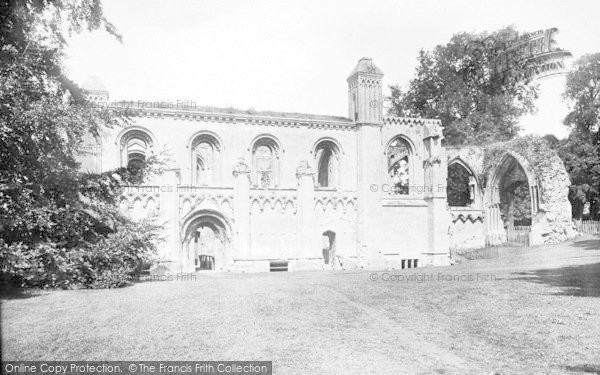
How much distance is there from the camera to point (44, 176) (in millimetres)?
14719

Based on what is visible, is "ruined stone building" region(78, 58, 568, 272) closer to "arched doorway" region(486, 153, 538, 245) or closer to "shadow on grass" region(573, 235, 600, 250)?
"arched doorway" region(486, 153, 538, 245)

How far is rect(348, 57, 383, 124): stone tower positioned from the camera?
30.1 m

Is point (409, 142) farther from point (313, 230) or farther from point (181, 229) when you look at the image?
point (181, 229)

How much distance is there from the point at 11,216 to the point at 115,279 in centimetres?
399

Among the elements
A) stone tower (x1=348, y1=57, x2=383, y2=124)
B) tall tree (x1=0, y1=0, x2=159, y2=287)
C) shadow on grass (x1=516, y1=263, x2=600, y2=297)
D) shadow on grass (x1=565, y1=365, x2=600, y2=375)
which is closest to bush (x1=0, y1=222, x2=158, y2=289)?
tall tree (x1=0, y1=0, x2=159, y2=287)

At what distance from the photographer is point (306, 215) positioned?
27.5 meters

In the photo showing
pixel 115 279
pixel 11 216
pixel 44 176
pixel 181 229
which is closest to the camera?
pixel 11 216

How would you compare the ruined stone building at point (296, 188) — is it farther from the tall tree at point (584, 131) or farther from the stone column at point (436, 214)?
the tall tree at point (584, 131)

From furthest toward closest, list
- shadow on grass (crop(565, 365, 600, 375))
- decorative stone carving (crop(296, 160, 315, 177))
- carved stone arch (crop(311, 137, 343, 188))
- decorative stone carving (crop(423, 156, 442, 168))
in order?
1. decorative stone carving (crop(423, 156, 442, 168))
2. carved stone arch (crop(311, 137, 343, 188))
3. decorative stone carving (crop(296, 160, 315, 177))
4. shadow on grass (crop(565, 365, 600, 375))

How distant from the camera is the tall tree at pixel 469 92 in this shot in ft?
140

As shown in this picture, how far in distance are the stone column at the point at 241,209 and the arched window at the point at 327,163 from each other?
5.32 m

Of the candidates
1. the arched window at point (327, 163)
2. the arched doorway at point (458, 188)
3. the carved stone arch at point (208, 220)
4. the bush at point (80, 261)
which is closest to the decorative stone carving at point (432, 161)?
the arched window at point (327, 163)

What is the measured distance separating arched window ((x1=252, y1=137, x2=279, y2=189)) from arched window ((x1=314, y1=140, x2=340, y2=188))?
2.51 metres

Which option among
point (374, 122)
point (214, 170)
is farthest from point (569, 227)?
point (214, 170)
